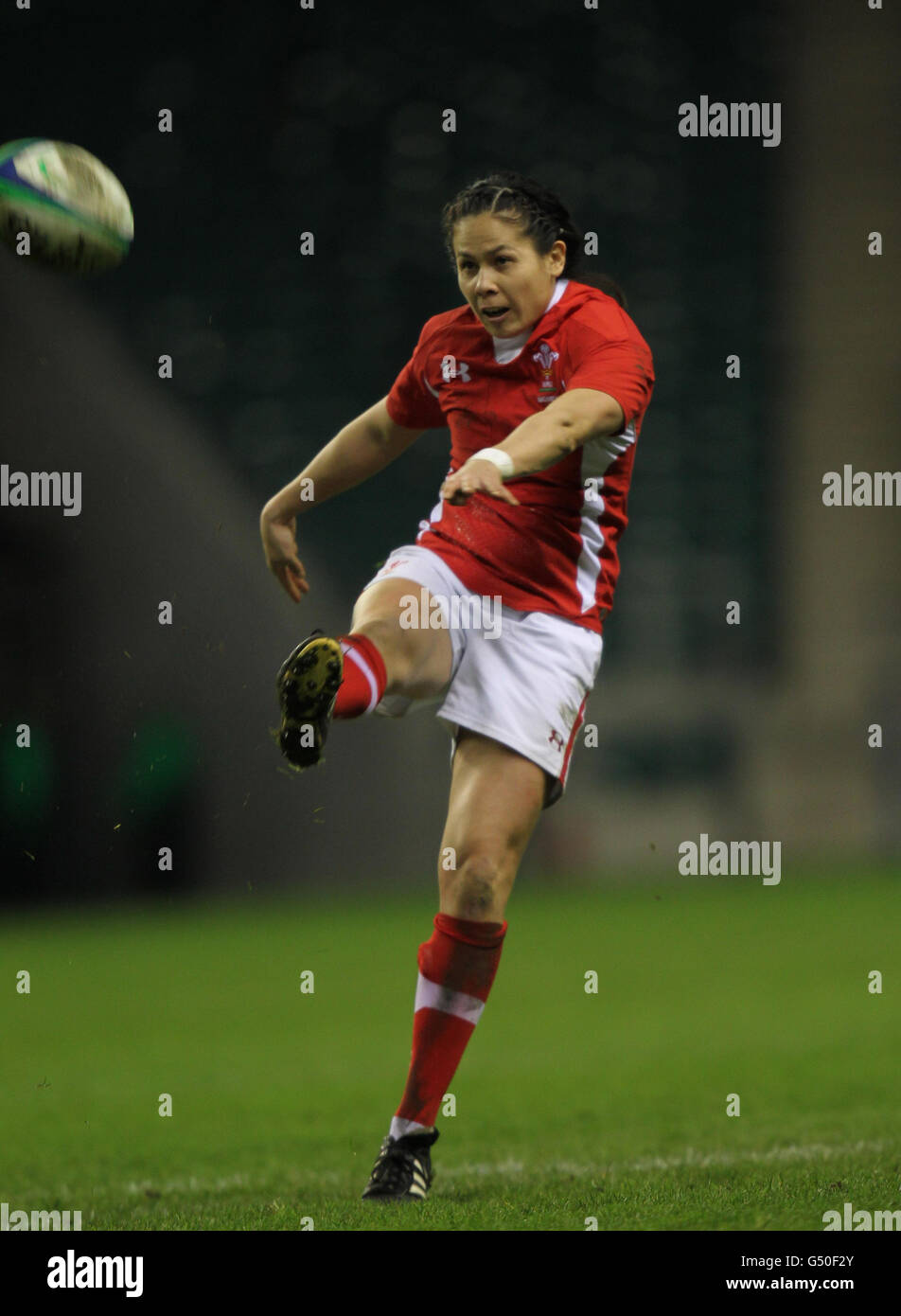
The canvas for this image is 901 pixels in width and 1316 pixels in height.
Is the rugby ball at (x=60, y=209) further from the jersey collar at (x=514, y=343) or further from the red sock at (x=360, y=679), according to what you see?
the red sock at (x=360, y=679)

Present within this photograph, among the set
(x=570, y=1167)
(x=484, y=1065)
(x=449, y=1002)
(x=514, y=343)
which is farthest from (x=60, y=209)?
(x=484, y=1065)

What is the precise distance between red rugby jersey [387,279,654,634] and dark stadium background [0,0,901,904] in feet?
20.8

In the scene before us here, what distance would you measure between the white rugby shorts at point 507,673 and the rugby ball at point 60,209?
3.32 feet

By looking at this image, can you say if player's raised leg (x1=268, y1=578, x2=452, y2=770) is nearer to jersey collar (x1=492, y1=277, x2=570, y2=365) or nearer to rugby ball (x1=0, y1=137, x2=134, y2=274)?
jersey collar (x1=492, y1=277, x2=570, y2=365)

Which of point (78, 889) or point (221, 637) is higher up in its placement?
point (221, 637)

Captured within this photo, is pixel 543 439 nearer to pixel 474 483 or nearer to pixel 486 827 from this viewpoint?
pixel 474 483

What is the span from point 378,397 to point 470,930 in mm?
11192

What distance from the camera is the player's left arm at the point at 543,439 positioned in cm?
291

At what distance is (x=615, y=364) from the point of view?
3447mm

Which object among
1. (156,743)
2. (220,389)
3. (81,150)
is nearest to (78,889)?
(156,743)

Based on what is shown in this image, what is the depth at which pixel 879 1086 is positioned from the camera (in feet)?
18.4

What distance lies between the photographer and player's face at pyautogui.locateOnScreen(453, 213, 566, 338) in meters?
3.59

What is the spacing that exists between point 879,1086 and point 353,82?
12.6 meters

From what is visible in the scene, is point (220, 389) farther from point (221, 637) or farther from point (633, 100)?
point (633, 100)
